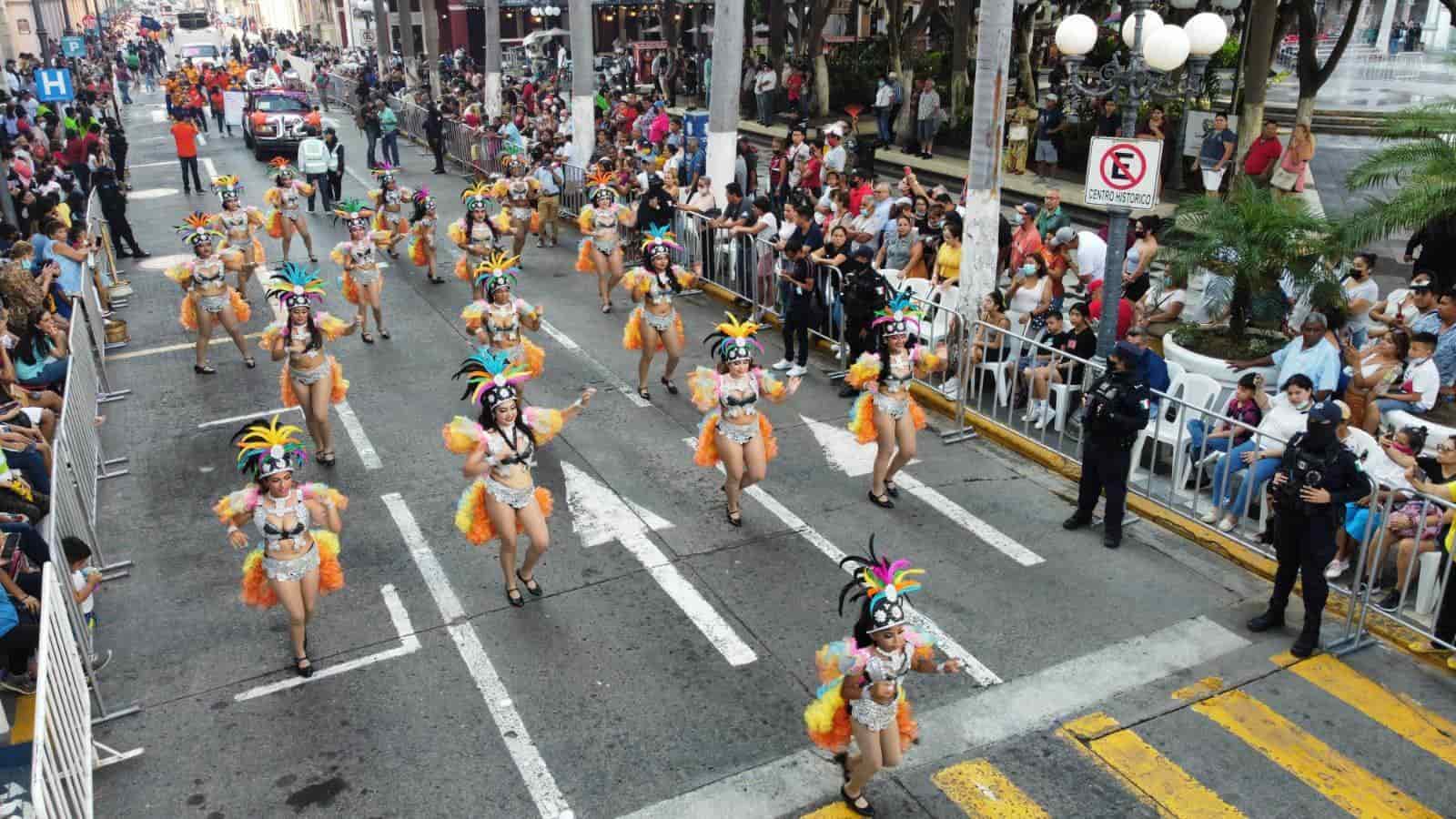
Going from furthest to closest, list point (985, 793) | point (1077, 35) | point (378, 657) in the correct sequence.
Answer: point (1077, 35) < point (378, 657) < point (985, 793)

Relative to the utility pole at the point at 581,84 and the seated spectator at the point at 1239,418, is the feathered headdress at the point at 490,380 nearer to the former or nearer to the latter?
the seated spectator at the point at 1239,418

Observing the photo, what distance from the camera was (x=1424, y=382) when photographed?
939 cm

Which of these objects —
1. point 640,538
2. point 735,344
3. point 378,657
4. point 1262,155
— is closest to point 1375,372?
point 735,344

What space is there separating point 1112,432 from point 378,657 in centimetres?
576

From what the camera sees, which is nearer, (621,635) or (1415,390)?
(621,635)

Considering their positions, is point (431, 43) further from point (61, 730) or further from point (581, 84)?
point (61, 730)

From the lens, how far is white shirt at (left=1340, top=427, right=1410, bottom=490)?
828cm

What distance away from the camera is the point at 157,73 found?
2603 inches

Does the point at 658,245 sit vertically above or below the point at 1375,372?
above

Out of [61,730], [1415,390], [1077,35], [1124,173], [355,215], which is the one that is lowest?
[61,730]

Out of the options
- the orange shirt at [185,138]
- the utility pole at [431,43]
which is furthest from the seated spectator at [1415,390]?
the utility pole at [431,43]

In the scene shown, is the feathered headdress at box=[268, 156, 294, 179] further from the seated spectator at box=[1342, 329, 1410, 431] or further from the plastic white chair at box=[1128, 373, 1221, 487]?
the seated spectator at box=[1342, 329, 1410, 431]

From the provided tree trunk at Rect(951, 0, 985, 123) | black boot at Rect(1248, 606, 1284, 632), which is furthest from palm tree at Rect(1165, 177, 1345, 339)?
tree trunk at Rect(951, 0, 985, 123)

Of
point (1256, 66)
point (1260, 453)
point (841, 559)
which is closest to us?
point (1260, 453)
